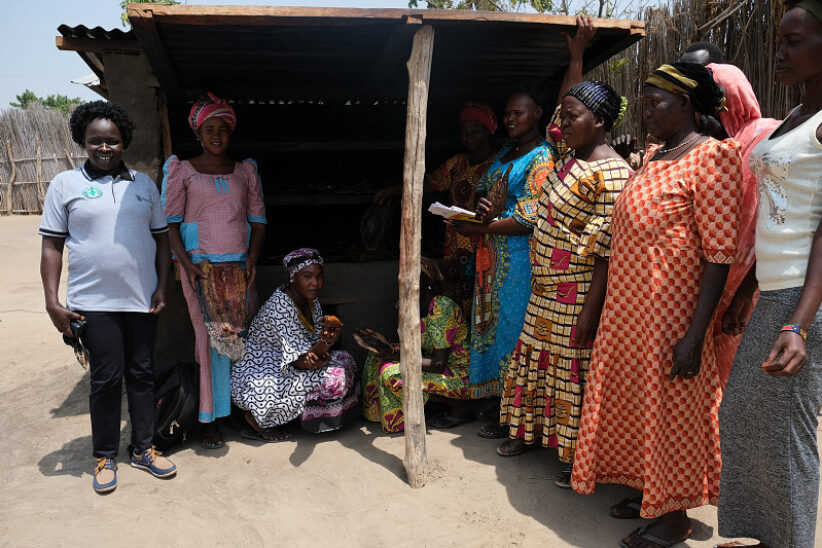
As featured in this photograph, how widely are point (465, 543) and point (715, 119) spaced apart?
2.47 meters

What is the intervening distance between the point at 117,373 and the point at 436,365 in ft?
6.34

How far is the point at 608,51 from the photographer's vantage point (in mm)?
3957

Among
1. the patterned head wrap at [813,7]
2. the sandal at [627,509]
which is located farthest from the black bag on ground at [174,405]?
the patterned head wrap at [813,7]

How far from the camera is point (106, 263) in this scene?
3.10 meters

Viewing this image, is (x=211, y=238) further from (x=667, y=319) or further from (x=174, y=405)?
(x=667, y=319)

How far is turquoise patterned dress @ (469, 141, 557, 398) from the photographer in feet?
11.3

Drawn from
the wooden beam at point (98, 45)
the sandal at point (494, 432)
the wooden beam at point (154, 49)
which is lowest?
the sandal at point (494, 432)

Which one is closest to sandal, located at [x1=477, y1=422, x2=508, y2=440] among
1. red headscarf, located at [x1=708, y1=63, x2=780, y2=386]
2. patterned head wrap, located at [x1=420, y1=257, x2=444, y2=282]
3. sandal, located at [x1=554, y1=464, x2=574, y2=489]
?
sandal, located at [x1=554, y1=464, x2=574, y2=489]

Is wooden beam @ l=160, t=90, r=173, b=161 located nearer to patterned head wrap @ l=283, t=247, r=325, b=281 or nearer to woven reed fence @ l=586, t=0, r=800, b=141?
patterned head wrap @ l=283, t=247, r=325, b=281

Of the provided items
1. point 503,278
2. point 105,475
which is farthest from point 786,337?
point 105,475

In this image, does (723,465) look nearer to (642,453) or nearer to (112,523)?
(642,453)

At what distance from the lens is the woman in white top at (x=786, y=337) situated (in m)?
1.85

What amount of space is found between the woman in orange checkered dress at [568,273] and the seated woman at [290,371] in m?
1.31

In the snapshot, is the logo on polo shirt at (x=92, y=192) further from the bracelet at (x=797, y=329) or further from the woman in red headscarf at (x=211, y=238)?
the bracelet at (x=797, y=329)
